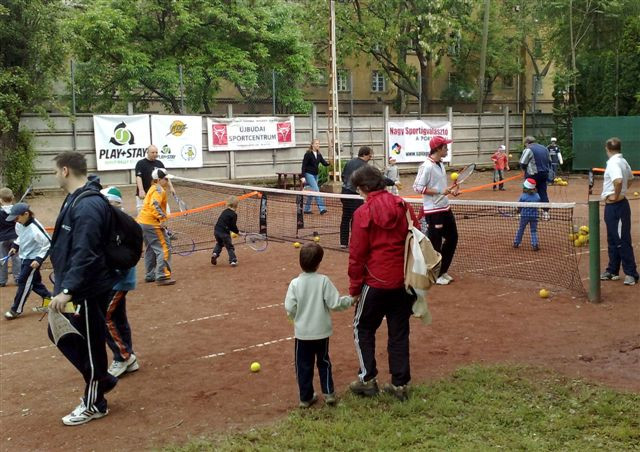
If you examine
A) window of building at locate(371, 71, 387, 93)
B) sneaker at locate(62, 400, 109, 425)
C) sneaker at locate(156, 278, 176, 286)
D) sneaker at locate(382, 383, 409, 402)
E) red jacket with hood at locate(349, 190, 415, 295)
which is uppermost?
window of building at locate(371, 71, 387, 93)

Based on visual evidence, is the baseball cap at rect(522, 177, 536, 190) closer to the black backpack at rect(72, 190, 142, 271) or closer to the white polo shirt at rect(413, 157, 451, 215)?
the white polo shirt at rect(413, 157, 451, 215)

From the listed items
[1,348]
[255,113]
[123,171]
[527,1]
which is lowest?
[1,348]

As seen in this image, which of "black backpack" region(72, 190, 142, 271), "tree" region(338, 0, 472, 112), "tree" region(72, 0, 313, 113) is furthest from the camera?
"tree" region(338, 0, 472, 112)

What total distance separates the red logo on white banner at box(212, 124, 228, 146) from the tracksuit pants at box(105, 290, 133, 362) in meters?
16.7

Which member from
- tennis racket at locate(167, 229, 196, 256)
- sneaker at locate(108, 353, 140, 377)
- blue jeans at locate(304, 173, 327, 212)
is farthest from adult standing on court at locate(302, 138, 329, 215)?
sneaker at locate(108, 353, 140, 377)

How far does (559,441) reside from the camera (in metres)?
4.81

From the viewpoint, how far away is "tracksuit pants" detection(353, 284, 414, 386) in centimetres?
566

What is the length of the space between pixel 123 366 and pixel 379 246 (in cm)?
292

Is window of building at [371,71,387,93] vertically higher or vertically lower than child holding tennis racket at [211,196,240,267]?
higher

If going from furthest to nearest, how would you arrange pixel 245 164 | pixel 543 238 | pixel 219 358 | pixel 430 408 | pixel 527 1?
pixel 527 1 → pixel 245 164 → pixel 543 238 → pixel 219 358 → pixel 430 408

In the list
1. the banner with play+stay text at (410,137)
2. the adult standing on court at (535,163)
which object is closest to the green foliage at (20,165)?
the adult standing on court at (535,163)

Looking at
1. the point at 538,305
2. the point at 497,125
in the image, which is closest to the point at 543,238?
the point at 538,305

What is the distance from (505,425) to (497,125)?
92.7 feet

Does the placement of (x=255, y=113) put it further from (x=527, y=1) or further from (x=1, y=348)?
(x=527, y=1)
